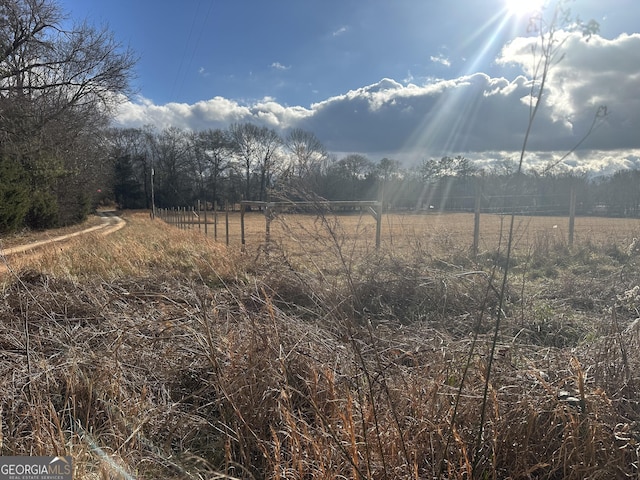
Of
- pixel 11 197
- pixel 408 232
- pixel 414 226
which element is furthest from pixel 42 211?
pixel 408 232

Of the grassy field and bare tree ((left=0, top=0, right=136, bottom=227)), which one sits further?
bare tree ((left=0, top=0, right=136, bottom=227))

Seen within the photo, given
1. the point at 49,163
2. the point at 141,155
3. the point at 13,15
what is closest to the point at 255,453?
the point at 13,15

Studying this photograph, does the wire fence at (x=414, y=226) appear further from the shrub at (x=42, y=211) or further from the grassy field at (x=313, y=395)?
the shrub at (x=42, y=211)

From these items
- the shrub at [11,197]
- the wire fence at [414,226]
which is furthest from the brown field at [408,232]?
the shrub at [11,197]

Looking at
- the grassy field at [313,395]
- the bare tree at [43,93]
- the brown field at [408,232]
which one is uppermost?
the bare tree at [43,93]

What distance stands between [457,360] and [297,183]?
156 cm

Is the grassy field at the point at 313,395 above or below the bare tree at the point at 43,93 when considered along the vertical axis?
below

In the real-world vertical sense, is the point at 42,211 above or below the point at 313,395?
above

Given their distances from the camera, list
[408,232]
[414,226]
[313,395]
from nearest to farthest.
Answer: [313,395], [408,232], [414,226]

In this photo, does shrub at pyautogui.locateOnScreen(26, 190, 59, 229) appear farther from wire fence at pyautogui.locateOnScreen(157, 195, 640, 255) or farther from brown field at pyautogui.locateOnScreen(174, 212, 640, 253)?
brown field at pyautogui.locateOnScreen(174, 212, 640, 253)

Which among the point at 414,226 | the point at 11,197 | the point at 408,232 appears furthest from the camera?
the point at 11,197

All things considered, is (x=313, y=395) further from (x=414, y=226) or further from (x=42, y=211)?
(x=42, y=211)

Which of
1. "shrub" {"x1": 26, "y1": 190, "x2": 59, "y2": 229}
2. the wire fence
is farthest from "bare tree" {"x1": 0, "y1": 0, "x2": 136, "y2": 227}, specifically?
the wire fence

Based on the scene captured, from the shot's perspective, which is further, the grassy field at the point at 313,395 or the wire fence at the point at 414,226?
the wire fence at the point at 414,226
